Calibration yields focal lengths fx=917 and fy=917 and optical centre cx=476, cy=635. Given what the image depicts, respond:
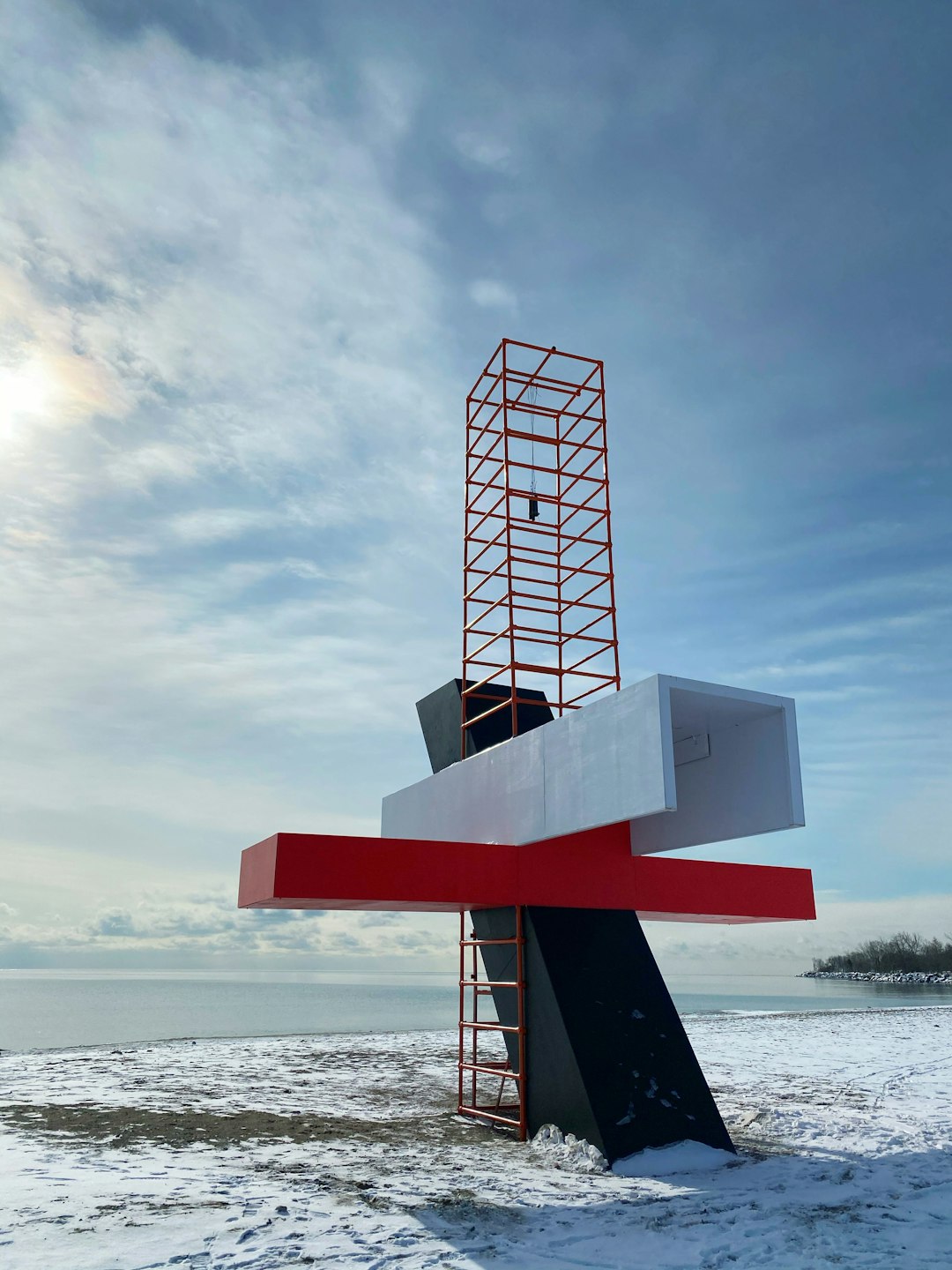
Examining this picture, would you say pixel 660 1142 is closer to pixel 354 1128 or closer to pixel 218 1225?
pixel 354 1128

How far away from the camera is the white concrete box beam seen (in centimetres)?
820

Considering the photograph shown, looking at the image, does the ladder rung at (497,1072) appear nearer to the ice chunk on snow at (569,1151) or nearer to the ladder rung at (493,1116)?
the ladder rung at (493,1116)

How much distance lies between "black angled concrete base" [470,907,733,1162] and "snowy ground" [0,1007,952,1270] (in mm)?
338

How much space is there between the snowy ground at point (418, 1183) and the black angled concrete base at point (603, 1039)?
338 mm

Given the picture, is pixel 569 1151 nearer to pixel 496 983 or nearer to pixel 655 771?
pixel 496 983

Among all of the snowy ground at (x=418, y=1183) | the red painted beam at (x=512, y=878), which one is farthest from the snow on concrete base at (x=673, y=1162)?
the red painted beam at (x=512, y=878)

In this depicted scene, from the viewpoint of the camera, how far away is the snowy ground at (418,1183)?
19.4ft

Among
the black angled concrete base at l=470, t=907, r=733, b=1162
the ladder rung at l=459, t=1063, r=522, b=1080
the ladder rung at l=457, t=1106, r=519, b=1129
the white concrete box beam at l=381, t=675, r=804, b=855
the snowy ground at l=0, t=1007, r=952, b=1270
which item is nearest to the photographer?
the snowy ground at l=0, t=1007, r=952, b=1270

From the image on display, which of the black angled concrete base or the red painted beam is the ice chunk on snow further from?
the red painted beam

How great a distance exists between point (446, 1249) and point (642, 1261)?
1.26 metres

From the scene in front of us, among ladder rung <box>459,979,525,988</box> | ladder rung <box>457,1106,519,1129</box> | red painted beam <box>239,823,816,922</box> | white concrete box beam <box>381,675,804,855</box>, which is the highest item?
white concrete box beam <box>381,675,804,855</box>

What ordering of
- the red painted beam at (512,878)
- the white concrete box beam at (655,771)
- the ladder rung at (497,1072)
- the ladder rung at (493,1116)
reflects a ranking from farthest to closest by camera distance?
the ladder rung at (493,1116), the ladder rung at (497,1072), the red painted beam at (512,878), the white concrete box beam at (655,771)

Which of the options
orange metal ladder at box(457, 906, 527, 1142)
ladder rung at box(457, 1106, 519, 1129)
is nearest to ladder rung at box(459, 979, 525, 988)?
orange metal ladder at box(457, 906, 527, 1142)

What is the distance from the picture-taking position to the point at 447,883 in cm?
955
